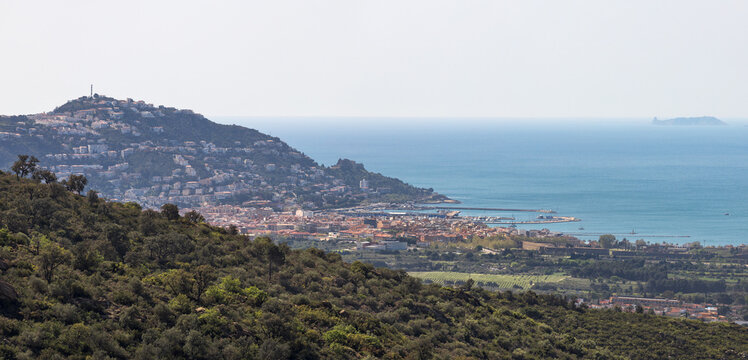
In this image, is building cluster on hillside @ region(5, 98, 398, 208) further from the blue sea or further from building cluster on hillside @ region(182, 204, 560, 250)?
the blue sea

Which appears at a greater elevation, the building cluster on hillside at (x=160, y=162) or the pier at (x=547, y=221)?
the building cluster on hillside at (x=160, y=162)

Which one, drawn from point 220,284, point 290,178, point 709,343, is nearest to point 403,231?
point 290,178

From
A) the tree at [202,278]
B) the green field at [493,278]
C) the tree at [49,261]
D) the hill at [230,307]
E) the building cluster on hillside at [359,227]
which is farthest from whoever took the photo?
the building cluster on hillside at [359,227]

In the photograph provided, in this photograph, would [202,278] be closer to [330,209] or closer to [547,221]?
[547,221]

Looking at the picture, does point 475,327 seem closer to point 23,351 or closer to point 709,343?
point 709,343

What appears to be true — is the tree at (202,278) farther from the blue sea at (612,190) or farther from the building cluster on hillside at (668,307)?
the blue sea at (612,190)

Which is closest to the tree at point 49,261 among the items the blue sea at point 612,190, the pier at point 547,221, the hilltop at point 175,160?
the blue sea at point 612,190

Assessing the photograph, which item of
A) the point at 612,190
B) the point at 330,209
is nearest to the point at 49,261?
the point at 330,209

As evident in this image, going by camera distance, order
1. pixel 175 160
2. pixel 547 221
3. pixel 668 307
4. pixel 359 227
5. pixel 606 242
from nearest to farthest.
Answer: pixel 668 307
pixel 606 242
pixel 359 227
pixel 547 221
pixel 175 160
